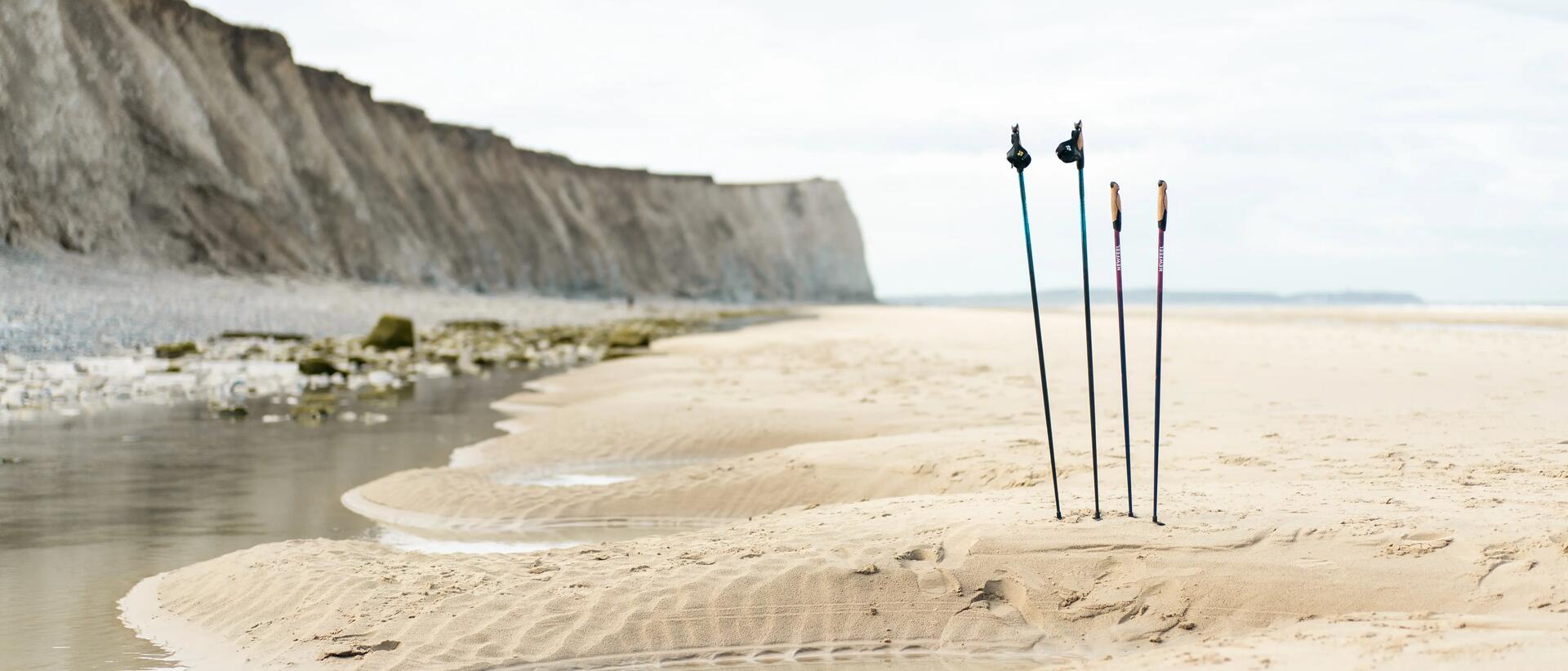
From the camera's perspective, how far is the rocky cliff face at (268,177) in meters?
35.8

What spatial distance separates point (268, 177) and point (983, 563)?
46416mm

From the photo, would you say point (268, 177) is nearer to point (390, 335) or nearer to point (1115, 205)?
point (390, 335)

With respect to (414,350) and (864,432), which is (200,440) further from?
(414,350)

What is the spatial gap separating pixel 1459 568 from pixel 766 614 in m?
2.63

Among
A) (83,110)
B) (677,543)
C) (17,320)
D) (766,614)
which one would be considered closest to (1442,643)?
(766,614)

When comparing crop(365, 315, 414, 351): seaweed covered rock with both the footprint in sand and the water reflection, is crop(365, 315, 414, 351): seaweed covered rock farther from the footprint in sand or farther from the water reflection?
the footprint in sand

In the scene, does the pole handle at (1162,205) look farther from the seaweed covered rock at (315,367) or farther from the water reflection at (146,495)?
the seaweed covered rock at (315,367)

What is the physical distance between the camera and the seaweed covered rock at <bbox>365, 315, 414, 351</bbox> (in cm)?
2633

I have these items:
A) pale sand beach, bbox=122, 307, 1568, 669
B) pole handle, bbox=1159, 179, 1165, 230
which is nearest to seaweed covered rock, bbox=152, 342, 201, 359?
pale sand beach, bbox=122, 307, 1568, 669

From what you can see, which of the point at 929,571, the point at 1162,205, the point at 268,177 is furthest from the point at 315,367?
the point at 268,177

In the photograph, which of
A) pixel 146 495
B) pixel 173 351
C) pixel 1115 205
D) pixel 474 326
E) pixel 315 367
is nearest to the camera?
pixel 1115 205

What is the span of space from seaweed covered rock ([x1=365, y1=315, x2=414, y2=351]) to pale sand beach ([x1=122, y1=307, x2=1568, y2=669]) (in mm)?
17212

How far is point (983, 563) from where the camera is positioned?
5.34 m

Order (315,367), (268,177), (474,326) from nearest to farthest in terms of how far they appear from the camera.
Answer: (315,367)
(474,326)
(268,177)
